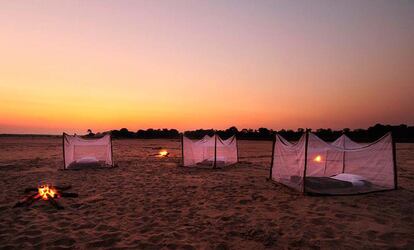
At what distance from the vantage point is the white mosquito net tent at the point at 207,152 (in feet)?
51.3

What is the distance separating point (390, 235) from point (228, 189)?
5007 millimetres

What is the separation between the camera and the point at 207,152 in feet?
53.2

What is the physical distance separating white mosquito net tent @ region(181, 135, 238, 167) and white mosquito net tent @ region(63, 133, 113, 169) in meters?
4.08

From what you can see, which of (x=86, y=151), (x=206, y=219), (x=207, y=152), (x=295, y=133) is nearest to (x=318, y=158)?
Answer: (x=206, y=219)

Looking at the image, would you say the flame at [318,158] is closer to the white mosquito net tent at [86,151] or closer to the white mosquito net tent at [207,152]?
the white mosquito net tent at [207,152]

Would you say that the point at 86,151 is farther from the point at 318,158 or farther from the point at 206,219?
the point at 318,158

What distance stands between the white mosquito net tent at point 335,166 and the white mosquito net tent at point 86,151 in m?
9.24

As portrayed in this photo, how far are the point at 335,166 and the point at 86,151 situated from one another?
12.3m

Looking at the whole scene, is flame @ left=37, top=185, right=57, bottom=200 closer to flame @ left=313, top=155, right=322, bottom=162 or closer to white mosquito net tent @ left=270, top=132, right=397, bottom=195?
white mosquito net tent @ left=270, top=132, right=397, bottom=195

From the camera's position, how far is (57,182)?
11000mm

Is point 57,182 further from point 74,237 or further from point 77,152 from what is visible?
point 74,237

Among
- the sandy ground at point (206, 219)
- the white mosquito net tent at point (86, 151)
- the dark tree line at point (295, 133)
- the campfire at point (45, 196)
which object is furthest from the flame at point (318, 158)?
the dark tree line at point (295, 133)

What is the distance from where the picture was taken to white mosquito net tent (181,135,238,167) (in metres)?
15.6

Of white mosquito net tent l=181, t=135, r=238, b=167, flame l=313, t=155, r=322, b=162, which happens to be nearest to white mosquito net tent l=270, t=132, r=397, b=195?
flame l=313, t=155, r=322, b=162
